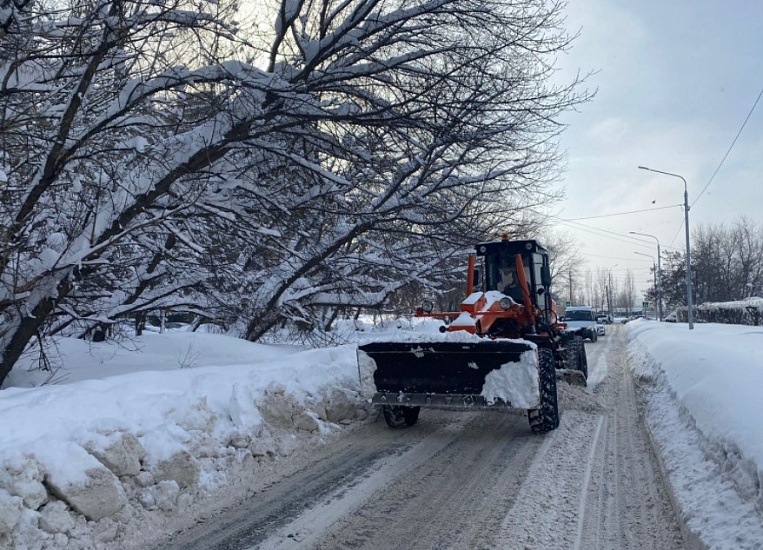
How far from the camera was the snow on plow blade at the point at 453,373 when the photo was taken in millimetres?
6918

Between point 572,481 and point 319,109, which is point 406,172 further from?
point 572,481

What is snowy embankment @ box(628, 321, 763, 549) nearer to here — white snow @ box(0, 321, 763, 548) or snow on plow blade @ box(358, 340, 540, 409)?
white snow @ box(0, 321, 763, 548)

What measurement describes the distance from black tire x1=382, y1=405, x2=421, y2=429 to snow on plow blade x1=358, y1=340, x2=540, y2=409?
1.32 ft

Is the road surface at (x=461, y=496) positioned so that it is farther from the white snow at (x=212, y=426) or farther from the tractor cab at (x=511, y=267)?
the tractor cab at (x=511, y=267)

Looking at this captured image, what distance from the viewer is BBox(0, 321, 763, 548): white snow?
13.3 feet

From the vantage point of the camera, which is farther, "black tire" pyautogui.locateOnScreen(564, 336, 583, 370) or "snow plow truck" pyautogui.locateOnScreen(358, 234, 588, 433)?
"black tire" pyautogui.locateOnScreen(564, 336, 583, 370)

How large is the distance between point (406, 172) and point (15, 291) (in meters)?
6.41

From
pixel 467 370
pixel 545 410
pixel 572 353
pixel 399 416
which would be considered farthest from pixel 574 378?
pixel 467 370

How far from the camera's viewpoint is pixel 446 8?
26.4 ft

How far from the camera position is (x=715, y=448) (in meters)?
5.35

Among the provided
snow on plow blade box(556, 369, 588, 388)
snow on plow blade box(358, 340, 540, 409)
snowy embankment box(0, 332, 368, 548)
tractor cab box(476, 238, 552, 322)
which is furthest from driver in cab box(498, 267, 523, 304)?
snowy embankment box(0, 332, 368, 548)

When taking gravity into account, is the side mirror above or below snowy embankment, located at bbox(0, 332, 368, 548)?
above

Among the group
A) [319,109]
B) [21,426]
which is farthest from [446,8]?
[21,426]

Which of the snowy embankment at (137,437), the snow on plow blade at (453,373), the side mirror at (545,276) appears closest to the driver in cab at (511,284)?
the side mirror at (545,276)
